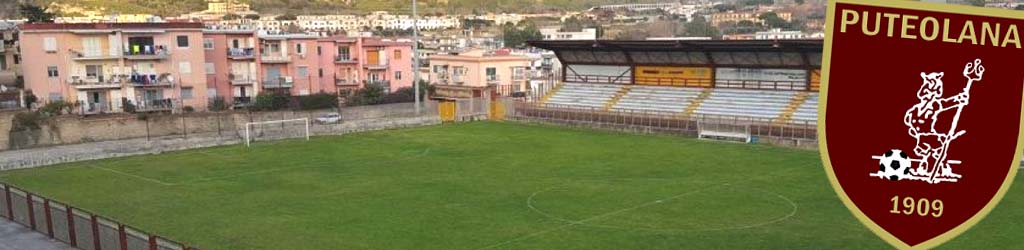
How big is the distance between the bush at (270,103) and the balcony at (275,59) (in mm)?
4750

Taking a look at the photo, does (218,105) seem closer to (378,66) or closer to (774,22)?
(378,66)

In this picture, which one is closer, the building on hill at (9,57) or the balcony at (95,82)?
the balcony at (95,82)

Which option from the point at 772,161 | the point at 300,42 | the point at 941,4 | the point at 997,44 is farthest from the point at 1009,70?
the point at 300,42

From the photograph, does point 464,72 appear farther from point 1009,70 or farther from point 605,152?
point 1009,70

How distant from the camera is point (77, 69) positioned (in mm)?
45000

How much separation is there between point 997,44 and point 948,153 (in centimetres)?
91

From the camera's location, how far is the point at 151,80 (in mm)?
46500

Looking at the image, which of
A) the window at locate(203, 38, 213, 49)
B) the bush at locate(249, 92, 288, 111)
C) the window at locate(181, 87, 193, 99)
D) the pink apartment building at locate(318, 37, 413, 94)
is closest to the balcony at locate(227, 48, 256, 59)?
the window at locate(203, 38, 213, 49)

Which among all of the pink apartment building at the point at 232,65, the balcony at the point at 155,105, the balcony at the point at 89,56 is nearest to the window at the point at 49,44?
the balcony at the point at 89,56

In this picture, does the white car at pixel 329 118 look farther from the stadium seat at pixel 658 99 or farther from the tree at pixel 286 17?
the tree at pixel 286 17

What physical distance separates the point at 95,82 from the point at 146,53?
3093 millimetres

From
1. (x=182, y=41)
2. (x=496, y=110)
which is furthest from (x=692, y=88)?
(x=182, y=41)

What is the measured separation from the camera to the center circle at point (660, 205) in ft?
64.5

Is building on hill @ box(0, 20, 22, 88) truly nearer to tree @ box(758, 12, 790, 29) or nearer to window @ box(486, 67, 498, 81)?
window @ box(486, 67, 498, 81)
